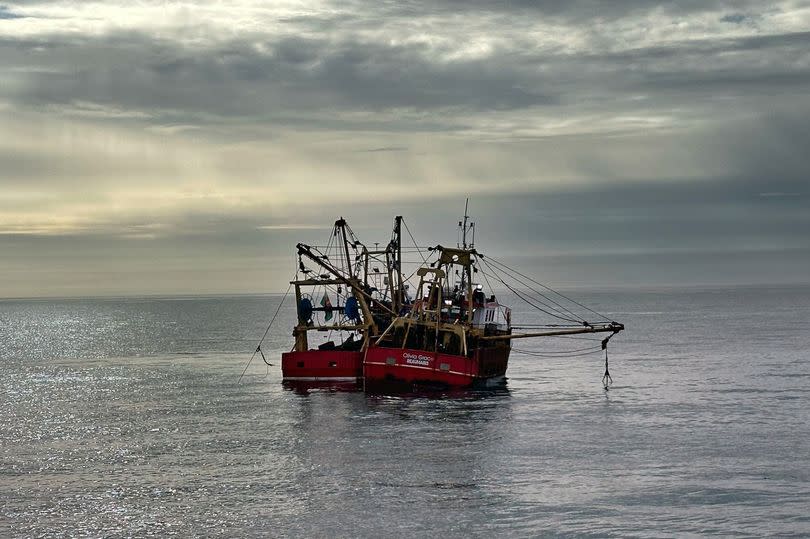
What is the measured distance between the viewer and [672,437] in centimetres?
6125

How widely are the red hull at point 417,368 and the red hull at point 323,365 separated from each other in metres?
8.44

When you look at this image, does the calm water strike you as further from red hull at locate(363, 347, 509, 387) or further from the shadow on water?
red hull at locate(363, 347, 509, 387)

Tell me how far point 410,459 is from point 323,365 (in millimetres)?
39739

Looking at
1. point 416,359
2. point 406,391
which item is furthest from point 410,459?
point 406,391

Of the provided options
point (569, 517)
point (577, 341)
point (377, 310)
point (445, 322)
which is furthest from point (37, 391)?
point (577, 341)

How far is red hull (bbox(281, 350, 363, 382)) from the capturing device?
91.8 m

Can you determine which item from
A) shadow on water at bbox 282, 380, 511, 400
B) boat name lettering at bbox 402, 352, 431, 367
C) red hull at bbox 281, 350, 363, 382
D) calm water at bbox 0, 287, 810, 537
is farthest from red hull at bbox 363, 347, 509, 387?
red hull at bbox 281, 350, 363, 382

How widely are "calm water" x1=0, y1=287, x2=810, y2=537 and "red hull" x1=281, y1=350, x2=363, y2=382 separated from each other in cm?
270

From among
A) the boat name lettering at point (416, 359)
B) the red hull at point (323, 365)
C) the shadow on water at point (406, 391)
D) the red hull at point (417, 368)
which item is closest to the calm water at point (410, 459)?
the shadow on water at point (406, 391)

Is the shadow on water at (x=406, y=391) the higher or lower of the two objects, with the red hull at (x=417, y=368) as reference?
lower

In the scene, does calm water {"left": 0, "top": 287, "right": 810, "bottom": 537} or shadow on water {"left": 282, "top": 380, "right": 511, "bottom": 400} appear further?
shadow on water {"left": 282, "top": 380, "right": 511, "bottom": 400}

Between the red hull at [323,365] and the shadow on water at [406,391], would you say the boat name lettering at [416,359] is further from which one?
the red hull at [323,365]

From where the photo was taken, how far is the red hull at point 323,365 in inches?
3612

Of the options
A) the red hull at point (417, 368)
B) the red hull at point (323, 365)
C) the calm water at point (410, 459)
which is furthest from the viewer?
the red hull at point (323, 365)
